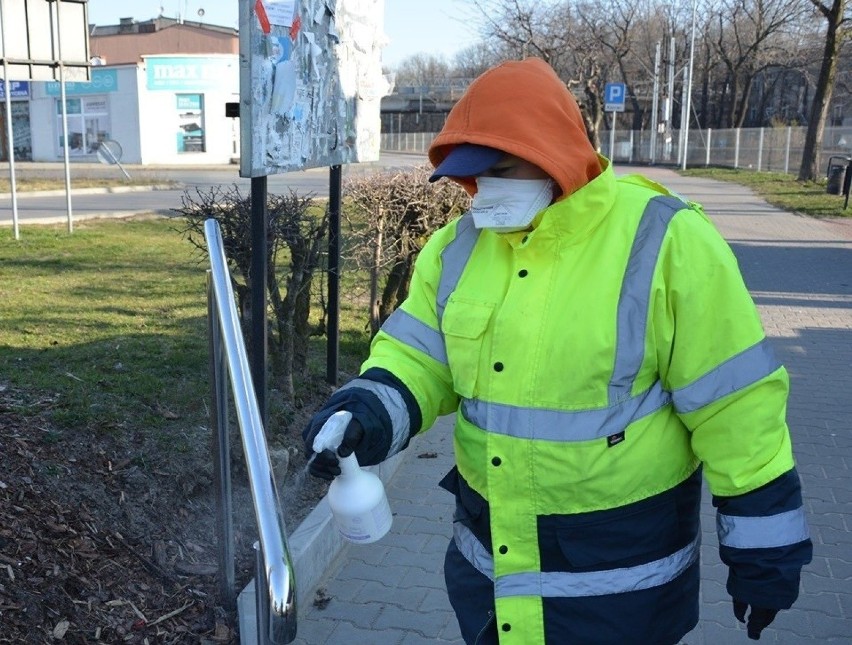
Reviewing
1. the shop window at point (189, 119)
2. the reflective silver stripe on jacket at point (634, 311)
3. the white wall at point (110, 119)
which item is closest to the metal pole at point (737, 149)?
the shop window at point (189, 119)

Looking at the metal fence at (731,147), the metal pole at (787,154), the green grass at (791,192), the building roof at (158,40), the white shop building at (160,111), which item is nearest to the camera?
the green grass at (791,192)

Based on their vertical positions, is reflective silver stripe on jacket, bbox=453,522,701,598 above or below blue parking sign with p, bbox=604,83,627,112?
below

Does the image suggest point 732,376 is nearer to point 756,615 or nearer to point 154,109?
point 756,615

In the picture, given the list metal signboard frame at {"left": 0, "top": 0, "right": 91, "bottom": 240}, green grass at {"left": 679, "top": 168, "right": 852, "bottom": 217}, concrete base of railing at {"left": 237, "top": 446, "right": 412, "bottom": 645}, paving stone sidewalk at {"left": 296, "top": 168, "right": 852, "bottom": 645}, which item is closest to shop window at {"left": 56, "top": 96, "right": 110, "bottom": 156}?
green grass at {"left": 679, "top": 168, "right": 852, "bottom": 217}

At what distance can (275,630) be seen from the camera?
78.8 inches

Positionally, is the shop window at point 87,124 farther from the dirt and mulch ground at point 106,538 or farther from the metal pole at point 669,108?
the dirt and mulch ground at point 106,538

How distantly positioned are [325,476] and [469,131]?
2.64 feet

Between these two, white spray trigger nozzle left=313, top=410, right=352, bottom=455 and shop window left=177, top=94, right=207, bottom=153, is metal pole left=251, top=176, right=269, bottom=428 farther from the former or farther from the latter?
shop window left=177, top=94, right=207, bottom=153

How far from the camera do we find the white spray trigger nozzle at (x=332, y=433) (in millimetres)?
2020

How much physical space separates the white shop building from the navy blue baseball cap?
39517mm

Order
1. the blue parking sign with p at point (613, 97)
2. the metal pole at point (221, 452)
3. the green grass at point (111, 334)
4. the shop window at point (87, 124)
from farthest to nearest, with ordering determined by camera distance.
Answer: the shop window at point (87, 124), the blue parking sign with p at point (613, 97), the green grass at point (111, 334), the metal pole at point (221, 452)

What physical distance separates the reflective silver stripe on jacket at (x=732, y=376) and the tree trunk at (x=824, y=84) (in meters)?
27.7

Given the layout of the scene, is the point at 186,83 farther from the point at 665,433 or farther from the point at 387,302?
the point at 665,433

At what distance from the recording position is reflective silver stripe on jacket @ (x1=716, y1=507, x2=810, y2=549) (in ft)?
6.49
